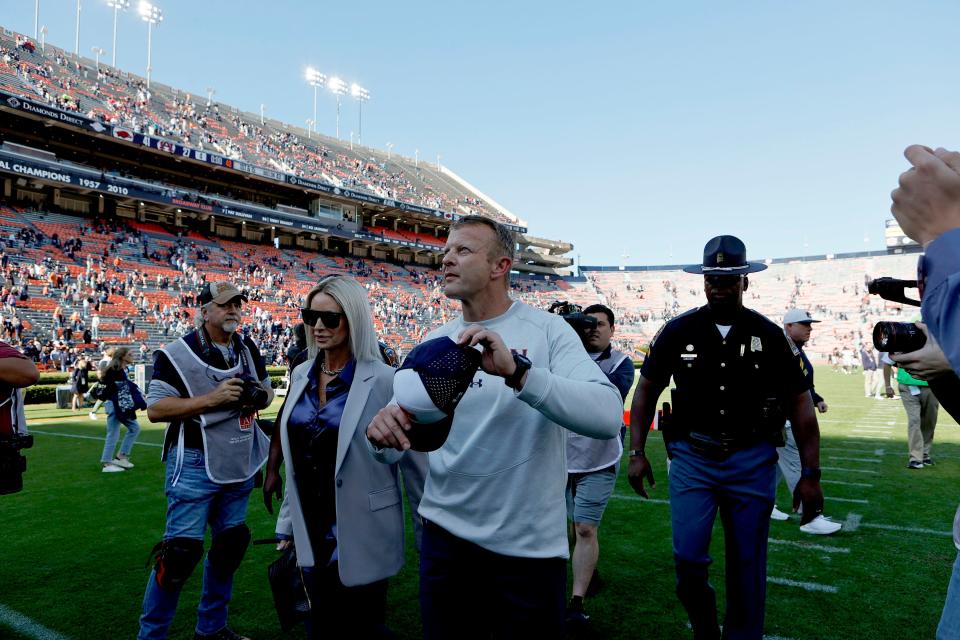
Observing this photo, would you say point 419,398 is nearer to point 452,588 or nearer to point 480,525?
point 480,525

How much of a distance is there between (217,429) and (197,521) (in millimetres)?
522

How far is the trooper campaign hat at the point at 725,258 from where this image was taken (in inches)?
131

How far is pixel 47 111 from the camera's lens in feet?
109

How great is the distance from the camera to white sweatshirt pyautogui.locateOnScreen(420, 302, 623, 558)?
2.11 metres

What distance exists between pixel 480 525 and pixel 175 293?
33596 mm

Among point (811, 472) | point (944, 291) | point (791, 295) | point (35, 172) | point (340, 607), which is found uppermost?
point (35, 172)

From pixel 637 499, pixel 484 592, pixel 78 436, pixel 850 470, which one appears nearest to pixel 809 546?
pixel 637 499

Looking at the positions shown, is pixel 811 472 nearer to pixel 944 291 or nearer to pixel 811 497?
pixel 811 497

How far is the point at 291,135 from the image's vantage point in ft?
186

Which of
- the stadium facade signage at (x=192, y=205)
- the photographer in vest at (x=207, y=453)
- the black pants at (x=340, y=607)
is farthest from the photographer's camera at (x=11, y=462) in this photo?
the stadium facade signage at (x=192, y=205)

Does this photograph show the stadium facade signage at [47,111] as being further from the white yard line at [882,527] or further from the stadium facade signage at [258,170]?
the white yard line at [882,527]

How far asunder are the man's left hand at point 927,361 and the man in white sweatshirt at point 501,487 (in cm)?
84

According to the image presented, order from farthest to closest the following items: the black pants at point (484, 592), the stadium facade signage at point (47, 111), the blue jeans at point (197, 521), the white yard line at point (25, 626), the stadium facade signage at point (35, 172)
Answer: the stadium facade signage at point (47, 111) → the stadium facade signage at point (35, 172) → the white yard line at point (25, 626) → the blue jeans at point (197, 521) → the black pants at point (484, 592)

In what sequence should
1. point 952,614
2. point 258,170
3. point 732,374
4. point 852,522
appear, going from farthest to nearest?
point 258,170 < point 852,522 < point 732,374 < point 952,614
